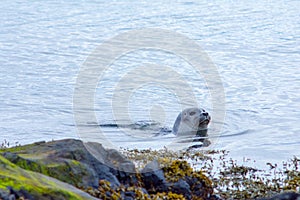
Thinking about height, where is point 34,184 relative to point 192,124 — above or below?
above

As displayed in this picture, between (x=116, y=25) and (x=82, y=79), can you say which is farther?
(x=116, y=25)

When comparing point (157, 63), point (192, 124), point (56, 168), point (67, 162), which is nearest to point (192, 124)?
point (192, 124)

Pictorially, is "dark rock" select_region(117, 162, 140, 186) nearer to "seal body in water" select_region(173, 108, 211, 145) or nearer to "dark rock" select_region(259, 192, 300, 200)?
"dark rock" select_region(259, 192, 300, 200)

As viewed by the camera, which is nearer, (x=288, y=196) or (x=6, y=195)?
(x=6, y=195)

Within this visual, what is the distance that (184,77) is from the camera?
2906 centimetres

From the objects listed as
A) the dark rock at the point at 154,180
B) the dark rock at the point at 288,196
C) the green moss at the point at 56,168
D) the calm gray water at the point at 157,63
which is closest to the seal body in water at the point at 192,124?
the calm gray water at the point at 157,63

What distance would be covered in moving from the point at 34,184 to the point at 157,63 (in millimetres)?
24856

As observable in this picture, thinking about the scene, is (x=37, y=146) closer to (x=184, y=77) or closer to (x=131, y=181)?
(x=131, y=181)

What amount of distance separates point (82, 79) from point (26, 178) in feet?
68.6

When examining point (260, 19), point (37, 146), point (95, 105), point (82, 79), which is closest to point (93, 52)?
point (82, 79)

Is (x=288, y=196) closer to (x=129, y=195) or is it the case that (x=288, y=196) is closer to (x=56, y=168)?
(x=129, y=195)

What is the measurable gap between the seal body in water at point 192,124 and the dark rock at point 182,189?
31.5 ft

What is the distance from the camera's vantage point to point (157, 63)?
32.3 meters

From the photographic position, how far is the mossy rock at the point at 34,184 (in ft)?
24.5
